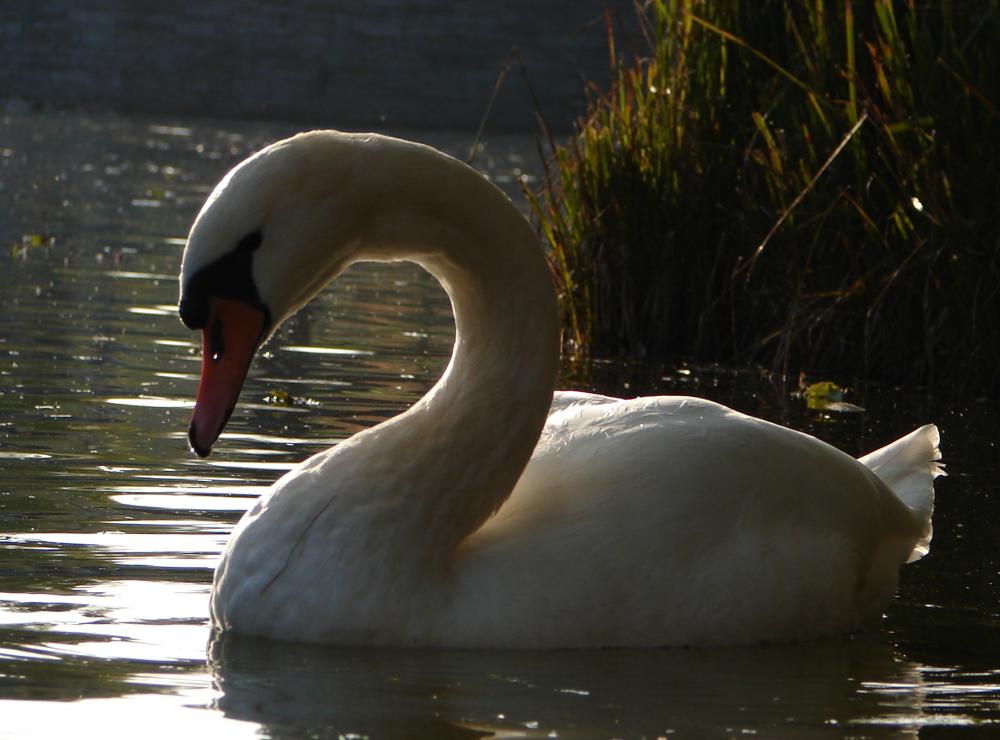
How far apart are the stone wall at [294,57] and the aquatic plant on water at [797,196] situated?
782 inches

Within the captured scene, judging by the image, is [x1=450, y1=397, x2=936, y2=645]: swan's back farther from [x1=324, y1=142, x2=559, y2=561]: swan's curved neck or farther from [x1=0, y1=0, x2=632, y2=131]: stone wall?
[x1=0, y1=0, x2=632, y2=131]: stone wall

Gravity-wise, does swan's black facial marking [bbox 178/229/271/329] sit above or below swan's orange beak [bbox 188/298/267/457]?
above

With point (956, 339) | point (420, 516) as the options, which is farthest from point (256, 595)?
point (956, 339)

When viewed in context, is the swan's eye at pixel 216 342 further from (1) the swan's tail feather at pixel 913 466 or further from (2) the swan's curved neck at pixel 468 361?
(1) the swan's tail feather at pixel 913 466

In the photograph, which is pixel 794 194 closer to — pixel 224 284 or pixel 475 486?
pixel 475 486

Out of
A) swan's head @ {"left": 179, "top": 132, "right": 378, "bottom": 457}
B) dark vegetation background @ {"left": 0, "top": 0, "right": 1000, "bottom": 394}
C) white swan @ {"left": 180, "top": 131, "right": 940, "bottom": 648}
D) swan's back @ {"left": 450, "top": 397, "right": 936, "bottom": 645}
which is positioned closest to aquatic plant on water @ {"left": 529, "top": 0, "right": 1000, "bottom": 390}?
dark vegetation background @ {"left": 0, "top": 0, "right": 1000, "bottom": 394}

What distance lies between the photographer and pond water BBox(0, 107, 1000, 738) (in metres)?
3.36

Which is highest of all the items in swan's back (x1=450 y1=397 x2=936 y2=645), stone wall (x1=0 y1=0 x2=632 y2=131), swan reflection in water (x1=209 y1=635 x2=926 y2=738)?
stone wall (x1=0 y1=0 x2=632 y2=131)

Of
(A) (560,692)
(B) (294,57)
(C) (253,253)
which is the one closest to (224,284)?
(C) (253,253)

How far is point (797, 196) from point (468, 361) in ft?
13.3

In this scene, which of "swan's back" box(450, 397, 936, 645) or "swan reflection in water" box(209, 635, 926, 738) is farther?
"swan's back" box(450, 397, 936, 645)

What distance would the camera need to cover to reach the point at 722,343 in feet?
27.7

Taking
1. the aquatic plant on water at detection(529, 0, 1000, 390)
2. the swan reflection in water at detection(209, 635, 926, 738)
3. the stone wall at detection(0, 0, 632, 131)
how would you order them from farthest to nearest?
the stone wall at detection(0, 0, 632, 131) → the aquatic plant on water at detection(529, 0, 1000, 390) → the swan reflection in water at detection(209, 635, 926, 738)

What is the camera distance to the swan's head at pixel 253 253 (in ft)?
11.2
